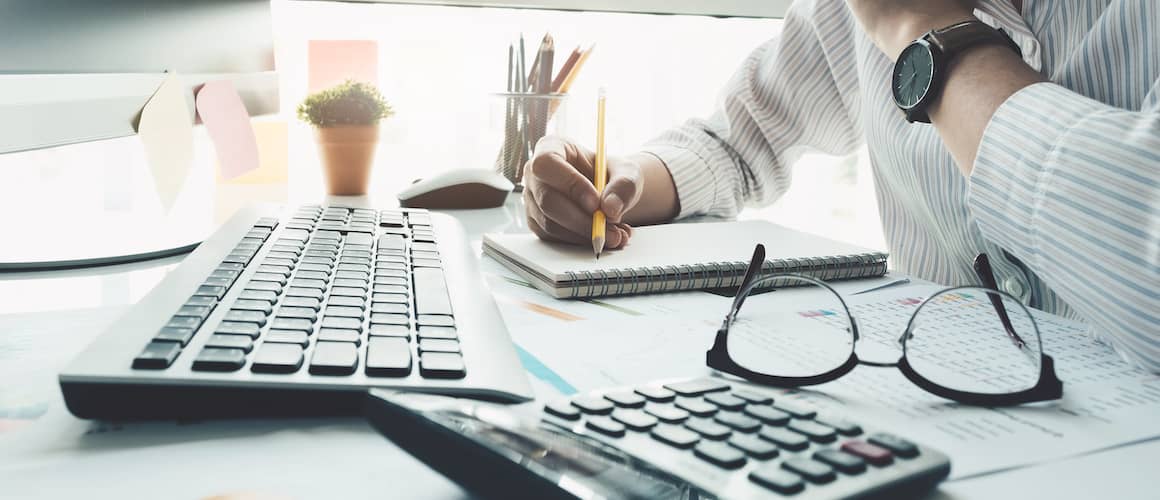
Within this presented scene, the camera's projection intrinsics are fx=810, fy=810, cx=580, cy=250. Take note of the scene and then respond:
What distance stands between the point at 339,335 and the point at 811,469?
201 millimetres

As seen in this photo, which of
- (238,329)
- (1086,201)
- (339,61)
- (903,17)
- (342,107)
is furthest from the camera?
(339,61)

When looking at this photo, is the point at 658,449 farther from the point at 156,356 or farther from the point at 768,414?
the point at 156,356

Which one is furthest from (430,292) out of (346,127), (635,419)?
(346,127)

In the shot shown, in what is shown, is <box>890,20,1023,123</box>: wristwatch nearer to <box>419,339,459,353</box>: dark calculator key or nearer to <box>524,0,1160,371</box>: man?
<box>524,0,1160,371</box>: man

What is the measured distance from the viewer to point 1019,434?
0.32 metres

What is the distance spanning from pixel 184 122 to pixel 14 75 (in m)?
0.25

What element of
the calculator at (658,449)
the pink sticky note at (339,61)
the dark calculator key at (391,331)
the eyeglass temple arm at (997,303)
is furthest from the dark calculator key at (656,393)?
the pink sticky note at (339,61)

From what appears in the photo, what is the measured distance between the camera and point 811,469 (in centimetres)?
24

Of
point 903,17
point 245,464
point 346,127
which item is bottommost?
point 245,464

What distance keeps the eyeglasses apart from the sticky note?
51cm

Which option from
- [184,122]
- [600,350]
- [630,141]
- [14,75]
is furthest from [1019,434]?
[630,141]

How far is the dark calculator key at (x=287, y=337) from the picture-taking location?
1.09 ft

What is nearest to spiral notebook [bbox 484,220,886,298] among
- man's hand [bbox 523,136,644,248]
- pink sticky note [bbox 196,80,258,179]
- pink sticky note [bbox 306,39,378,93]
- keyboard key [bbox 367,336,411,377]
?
man's hand [bbox 523,136,644,248]

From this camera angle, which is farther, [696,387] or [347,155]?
[347,155]
